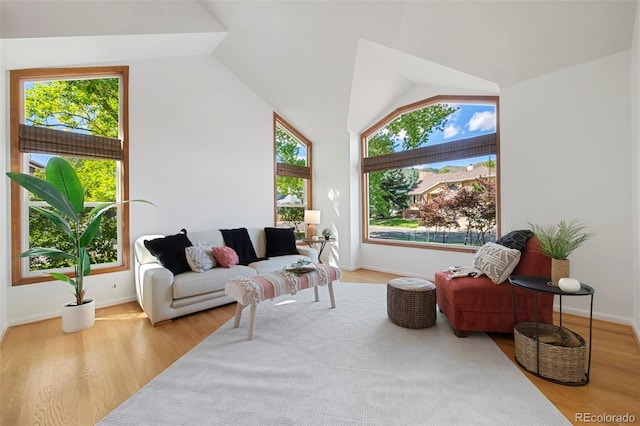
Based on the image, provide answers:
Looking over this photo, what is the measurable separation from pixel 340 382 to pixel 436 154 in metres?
3.77

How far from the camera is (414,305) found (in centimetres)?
265

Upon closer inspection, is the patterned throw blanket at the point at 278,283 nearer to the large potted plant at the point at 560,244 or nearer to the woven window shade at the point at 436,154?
the large potted plant at the point at 560,244

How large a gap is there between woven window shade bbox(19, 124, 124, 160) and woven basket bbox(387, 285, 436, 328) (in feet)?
12.6

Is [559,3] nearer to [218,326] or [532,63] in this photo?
[532,63]

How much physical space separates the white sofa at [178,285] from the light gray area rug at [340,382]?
62 cm

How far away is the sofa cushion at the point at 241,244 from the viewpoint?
4025 millimetres

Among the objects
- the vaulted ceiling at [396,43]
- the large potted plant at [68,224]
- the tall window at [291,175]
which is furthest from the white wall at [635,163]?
the large potted plant at [68,224]

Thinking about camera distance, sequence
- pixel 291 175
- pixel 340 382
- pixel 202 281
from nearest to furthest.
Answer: pixel 340 382 → pixel 202 281 → pixel 291 175

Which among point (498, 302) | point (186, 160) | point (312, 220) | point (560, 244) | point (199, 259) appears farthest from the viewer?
point (312, 220)

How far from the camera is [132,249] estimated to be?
351 cm

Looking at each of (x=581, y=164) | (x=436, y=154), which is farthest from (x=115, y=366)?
(x=581, y=164)

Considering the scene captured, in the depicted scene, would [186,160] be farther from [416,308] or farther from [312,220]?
[416,308]

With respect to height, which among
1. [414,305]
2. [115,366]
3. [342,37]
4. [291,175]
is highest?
[342,37]

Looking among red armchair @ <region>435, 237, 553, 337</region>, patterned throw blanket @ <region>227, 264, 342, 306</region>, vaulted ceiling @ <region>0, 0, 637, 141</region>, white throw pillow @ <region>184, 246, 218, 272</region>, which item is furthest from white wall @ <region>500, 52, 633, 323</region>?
white throw pillow @ <region>184, 246, 218, 272</region>
